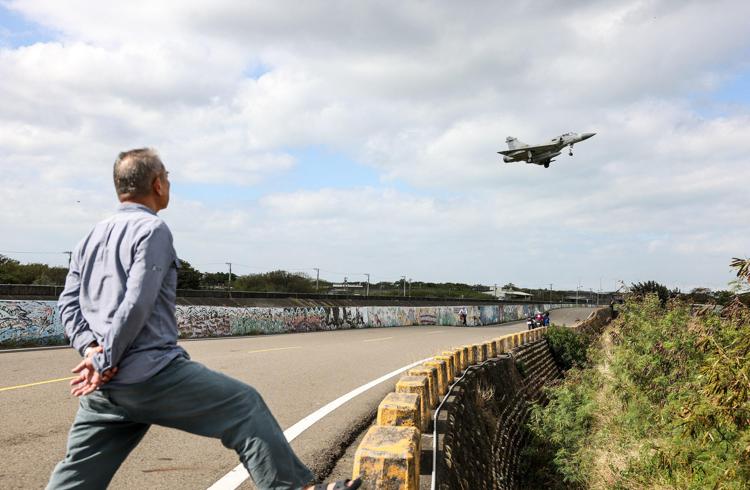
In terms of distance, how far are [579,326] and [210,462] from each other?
97.0 feet

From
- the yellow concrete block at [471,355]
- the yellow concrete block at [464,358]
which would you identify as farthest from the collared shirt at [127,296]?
the yellow concrete block at [471,355]

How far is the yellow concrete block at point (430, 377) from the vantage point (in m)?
6.77

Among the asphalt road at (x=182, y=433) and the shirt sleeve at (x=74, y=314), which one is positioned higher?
the shirt sleeve at (x=74, y=314)

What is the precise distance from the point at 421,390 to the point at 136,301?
3.77 m

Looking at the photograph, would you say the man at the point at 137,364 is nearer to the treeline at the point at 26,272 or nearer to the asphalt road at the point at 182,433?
the asphalt road at the point at 182,433

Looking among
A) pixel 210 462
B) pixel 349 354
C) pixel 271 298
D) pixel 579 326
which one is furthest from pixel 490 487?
pixel 271 298

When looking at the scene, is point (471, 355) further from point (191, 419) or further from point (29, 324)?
point (29, 324)

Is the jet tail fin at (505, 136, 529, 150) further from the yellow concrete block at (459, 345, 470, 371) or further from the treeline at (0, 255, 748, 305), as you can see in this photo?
the yellow concrete block at (459, 345, 470, 371)

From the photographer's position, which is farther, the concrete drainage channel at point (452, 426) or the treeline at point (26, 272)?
the treeline at point (26, 272)

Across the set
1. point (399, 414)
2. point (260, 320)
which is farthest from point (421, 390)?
point (260, 320)

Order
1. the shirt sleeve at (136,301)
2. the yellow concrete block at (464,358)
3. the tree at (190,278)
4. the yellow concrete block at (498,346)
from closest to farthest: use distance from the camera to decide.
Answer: the shirt sleeve at (136,301)
the yellow concrete block at (464,358)
the yellow concrete block at (498,346)
the tree at (190,278)

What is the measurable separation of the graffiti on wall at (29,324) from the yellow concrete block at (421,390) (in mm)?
15203

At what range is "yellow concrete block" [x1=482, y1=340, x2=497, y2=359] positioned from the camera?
13870 mm

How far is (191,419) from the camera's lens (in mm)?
2586
